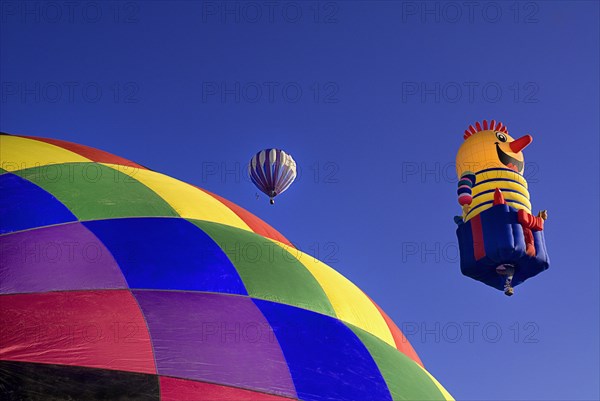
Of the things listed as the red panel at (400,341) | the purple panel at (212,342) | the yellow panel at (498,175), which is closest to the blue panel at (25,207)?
the purple panel at (212,342)

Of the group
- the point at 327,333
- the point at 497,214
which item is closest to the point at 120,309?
the point at 327,333

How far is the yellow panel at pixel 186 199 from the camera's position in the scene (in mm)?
9836

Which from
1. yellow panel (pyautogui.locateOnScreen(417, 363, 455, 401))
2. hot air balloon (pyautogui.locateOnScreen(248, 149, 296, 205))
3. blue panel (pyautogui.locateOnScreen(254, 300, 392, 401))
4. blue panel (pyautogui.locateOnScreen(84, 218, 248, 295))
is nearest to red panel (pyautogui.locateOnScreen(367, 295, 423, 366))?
yellow panel (pyautogui.locateOnScreen(417, 363, 455, 401))

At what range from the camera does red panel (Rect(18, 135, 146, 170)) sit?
412 inches

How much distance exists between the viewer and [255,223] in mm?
10859

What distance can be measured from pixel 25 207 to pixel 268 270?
247 cm

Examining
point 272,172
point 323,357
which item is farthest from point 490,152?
point 323,357

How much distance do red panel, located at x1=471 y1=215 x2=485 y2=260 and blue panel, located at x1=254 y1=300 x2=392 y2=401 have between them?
4775 mm

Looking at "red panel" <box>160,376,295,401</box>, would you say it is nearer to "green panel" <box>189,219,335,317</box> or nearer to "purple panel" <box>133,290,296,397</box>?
"purple panel" <box>133,290,296,397</box>

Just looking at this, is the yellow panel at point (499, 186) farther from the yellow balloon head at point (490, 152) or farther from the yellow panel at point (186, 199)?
the yellow panel at point (186, 199)

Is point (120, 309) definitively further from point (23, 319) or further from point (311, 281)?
point (311, 281)

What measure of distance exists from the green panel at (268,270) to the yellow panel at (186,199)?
22cm

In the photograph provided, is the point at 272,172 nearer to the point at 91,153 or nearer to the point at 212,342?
the point at 91,153

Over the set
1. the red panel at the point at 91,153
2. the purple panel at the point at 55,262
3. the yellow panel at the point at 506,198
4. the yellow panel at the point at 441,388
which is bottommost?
the yellow panel at the point at 441,388
